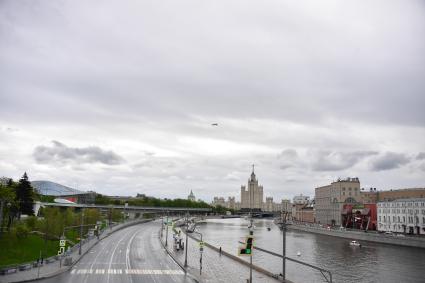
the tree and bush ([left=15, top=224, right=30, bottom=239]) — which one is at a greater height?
the tree

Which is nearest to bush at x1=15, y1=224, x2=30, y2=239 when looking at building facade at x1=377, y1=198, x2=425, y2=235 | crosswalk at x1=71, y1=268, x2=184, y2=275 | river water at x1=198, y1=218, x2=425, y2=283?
crosswalk at x1=71, y1=268, x2=184, y2=275

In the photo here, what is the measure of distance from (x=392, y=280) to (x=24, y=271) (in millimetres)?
50616

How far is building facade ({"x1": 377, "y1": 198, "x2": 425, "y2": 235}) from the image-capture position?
12725cm

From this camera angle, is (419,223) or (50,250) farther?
(419,223)

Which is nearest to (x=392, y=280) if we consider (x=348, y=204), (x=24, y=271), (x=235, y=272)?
(x=235, y=272)

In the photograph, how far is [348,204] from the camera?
180375 millimetres

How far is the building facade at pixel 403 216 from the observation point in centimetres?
12725

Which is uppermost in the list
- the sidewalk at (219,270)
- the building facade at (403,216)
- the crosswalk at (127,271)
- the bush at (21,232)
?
the building facade at (403,216)

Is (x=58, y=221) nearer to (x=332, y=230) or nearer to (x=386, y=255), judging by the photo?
(x=386, y=255)

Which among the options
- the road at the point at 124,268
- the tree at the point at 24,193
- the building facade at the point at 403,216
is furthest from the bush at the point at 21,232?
the building facade at the point at 403,216

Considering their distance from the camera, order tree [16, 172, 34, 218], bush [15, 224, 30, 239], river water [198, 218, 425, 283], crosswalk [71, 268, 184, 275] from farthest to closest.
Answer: tree [16, 172, 34, 218] < bush [15, 224, 30, 239] < river water [198, 218, 425, 283] < crosswalk [71, 268, 184, 275]

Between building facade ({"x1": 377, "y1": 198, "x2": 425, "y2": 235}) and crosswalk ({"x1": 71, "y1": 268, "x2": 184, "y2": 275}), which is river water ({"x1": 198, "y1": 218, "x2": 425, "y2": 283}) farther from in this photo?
building facade ({"x1": 377, "y1": 198, "x2": 425, "y2": 235})

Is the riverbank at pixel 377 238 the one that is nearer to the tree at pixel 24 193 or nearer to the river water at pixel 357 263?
the river water at pixel 357 263

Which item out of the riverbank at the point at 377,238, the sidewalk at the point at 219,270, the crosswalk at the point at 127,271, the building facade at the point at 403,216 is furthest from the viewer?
the building facade at the point at 403,216
